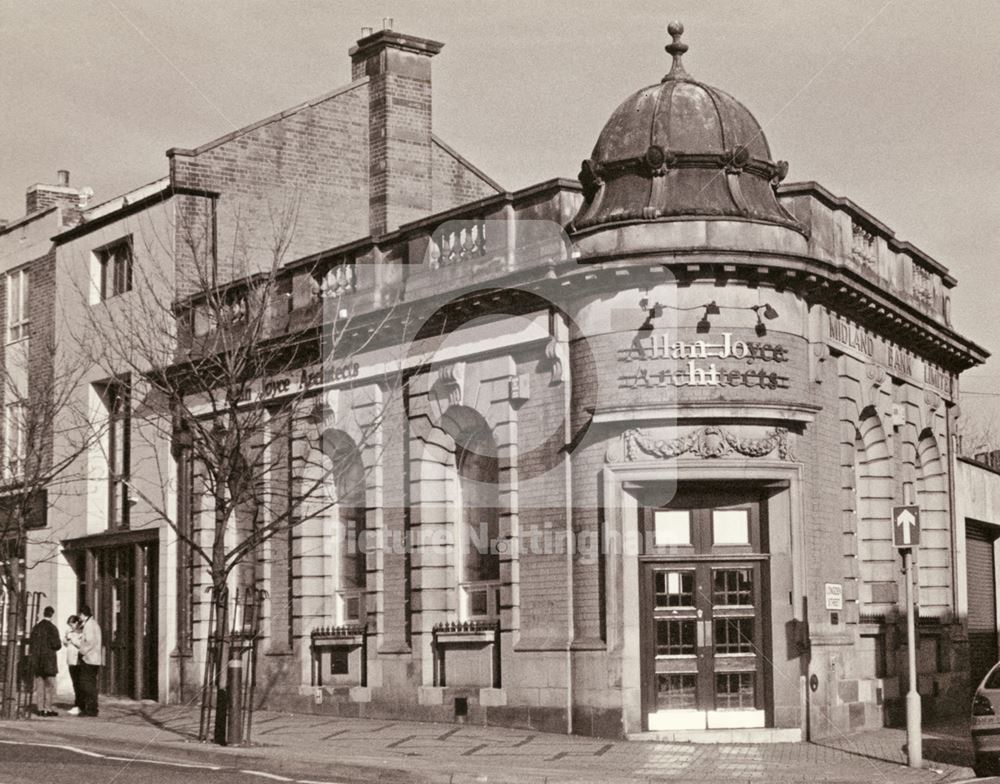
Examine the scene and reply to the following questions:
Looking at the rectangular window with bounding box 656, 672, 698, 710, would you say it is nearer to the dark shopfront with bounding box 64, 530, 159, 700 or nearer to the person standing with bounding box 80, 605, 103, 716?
the person standing with bounding box 80, 605, 103, 716

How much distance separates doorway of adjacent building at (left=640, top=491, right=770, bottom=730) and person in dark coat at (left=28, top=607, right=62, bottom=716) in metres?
10.7

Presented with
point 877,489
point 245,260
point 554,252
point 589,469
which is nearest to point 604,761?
point 589,469

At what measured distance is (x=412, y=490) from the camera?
85.4 feet

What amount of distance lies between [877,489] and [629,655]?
6.75 meters

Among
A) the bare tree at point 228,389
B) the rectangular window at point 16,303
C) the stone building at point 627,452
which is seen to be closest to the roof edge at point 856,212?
the stone building at point 627,452

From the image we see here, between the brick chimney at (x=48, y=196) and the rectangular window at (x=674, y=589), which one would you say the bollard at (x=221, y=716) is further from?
the brick chimney at (x=48, y=196)

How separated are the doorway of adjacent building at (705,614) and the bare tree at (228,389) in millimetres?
5165

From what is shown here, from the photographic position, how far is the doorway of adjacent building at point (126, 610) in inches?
1277

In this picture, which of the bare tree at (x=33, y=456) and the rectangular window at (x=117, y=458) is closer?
the bare tree at (x=33, y=456)

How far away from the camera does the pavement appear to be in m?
18.4

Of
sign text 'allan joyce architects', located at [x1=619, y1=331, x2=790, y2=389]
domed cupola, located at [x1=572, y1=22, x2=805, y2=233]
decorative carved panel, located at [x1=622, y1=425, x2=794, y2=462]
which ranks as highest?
domed cupola, located at [x1=572, y1=22, x2=805, y2=233]

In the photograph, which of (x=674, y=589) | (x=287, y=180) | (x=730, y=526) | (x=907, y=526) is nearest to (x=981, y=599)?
(x=730, y=526)

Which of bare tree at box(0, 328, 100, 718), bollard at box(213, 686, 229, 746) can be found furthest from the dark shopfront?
bollard at box(213, 686, 229, 746)

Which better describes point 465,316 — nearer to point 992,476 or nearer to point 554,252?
point 554,252
